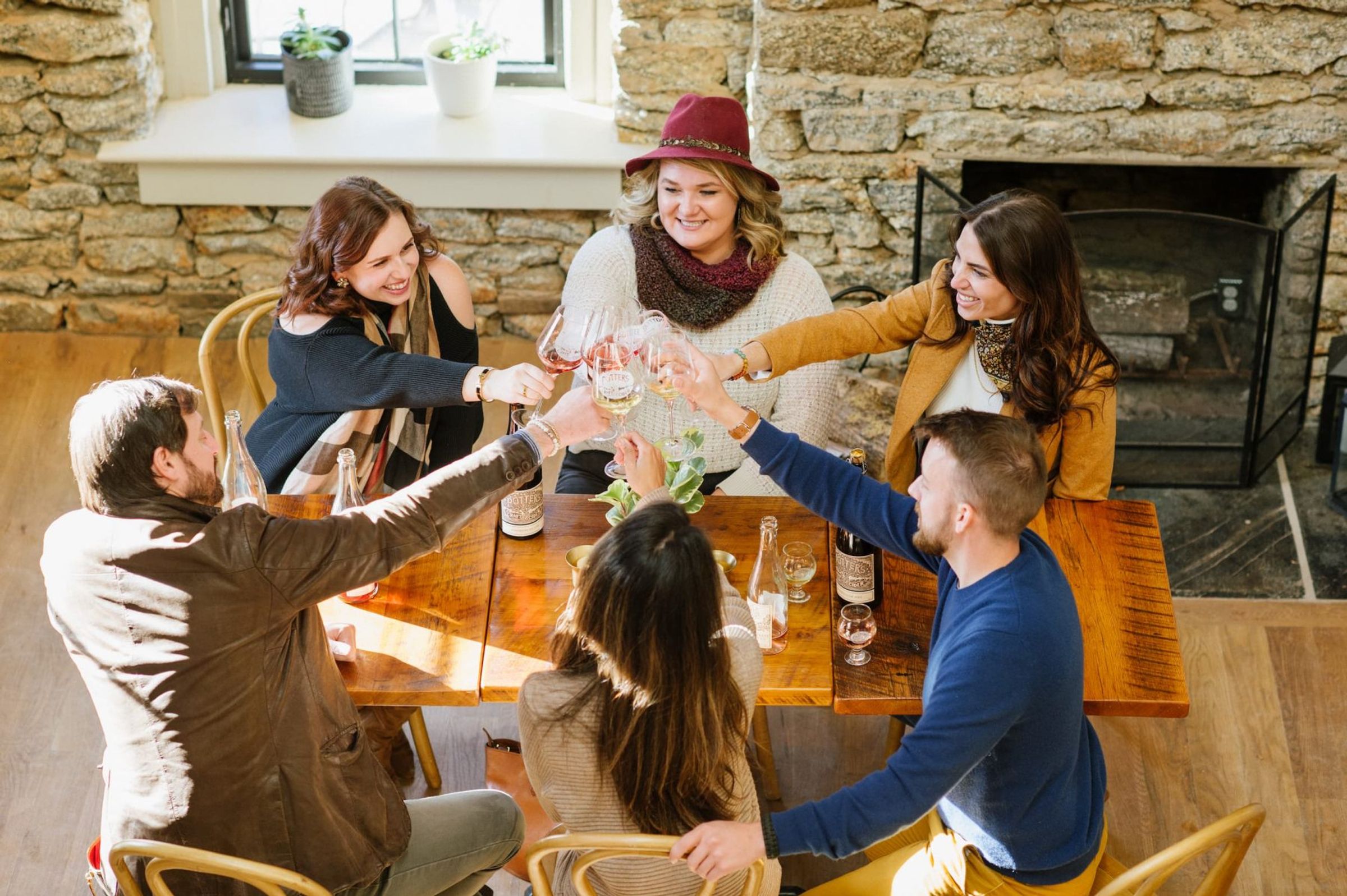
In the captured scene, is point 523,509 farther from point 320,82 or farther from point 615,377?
point 320,82

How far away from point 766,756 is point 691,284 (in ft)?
3.14

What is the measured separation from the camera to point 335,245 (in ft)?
8.39

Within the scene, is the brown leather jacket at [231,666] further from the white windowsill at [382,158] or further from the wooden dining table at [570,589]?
the white windowsill at [382,158]

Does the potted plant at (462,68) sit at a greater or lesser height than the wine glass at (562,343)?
greater

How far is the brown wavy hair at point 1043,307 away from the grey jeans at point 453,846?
1145 mm

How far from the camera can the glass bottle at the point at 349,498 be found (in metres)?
2.18

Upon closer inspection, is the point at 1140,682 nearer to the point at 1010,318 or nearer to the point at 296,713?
the point at 1010,318

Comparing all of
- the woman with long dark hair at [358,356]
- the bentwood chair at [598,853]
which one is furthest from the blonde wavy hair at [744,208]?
the bentwood chair at [598,853]

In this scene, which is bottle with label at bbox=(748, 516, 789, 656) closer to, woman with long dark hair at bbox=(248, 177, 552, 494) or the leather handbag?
the leather handbag

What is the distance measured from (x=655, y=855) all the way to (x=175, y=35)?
10.8 feet

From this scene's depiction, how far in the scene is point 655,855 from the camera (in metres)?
1.69

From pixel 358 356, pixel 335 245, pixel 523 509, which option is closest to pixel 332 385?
pixel 358 356

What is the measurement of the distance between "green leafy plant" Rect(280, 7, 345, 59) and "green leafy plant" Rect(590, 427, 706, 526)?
7.54ft

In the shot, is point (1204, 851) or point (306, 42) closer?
point (1204, 851)
